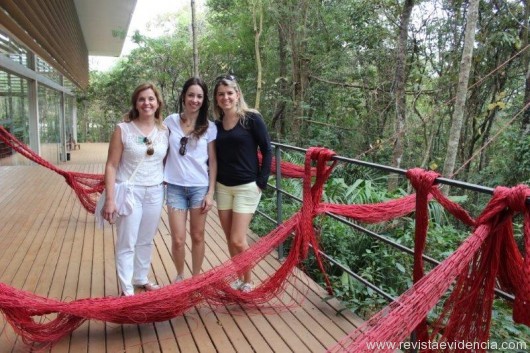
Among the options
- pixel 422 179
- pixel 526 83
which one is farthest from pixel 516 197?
pixel 526 83

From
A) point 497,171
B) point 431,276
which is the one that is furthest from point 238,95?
point 497,171

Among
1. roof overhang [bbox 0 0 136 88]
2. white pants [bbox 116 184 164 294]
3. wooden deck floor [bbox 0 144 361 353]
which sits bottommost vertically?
wooden deck floor [bbox 0 144 361 353]

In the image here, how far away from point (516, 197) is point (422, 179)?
0.38 metres

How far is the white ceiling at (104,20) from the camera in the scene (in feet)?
29.0

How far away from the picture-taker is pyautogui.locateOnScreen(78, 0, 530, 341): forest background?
6625 mm

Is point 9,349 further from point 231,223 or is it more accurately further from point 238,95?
point 238,95

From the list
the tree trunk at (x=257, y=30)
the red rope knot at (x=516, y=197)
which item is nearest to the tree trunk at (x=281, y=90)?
the tree trunk at (x=257, y=30)

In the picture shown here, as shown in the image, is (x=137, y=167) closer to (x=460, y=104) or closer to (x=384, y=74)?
(x=460, y=104)

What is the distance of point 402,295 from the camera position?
139 centimetres

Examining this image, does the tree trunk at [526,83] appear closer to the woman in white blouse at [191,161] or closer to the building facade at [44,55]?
the woman in white blouse at [191,161]

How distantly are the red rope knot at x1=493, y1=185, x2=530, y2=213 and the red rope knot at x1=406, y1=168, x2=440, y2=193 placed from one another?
287mm

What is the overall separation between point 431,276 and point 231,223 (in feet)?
4.53

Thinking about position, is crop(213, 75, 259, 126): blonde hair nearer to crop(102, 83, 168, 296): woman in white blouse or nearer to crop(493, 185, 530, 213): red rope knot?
crop(102, 83, 168, 296): woman in white blouse

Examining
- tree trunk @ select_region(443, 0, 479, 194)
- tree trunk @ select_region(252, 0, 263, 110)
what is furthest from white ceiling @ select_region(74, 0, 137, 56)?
tree trunk @ select_region(443, 0, 479, 194)
